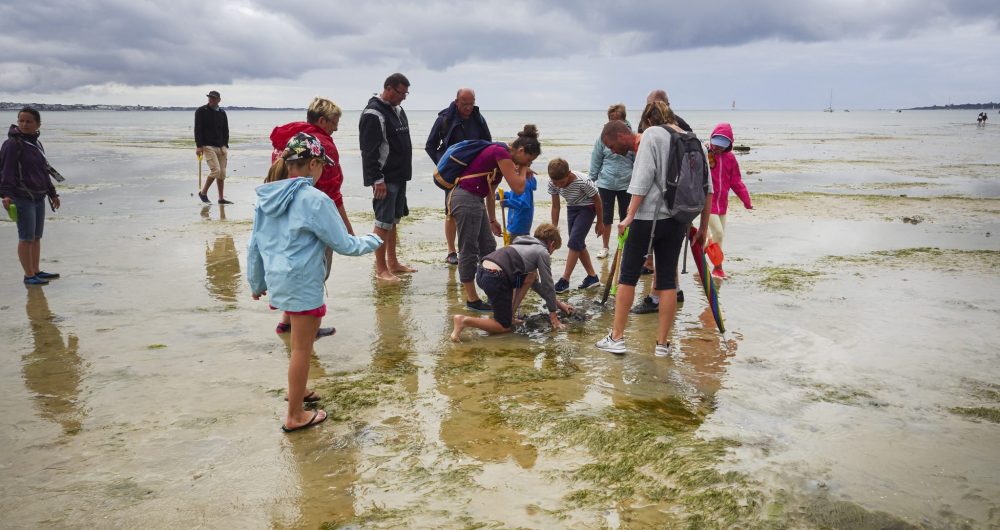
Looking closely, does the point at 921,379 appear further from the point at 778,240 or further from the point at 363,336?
the point at 778,240

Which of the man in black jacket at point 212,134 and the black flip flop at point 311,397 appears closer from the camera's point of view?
the black flip flop at point 311,397

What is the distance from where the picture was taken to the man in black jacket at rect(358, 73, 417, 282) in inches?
291

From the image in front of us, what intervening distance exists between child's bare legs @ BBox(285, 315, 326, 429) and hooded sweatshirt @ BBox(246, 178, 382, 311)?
12 cm

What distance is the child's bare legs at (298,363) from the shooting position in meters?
4.07

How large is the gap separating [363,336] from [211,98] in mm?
8973

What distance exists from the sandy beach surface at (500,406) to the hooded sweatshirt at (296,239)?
886 millimetres

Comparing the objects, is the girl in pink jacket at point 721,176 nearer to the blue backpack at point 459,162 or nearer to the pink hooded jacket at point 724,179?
the pink hooded jacket at point 724,179

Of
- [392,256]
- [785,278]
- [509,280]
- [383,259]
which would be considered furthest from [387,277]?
[785,278]

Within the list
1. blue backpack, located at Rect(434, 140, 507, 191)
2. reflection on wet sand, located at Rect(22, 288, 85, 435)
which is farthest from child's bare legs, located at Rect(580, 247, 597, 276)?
reflection on wet sand, located at Rect(22, 288, 85, 435)

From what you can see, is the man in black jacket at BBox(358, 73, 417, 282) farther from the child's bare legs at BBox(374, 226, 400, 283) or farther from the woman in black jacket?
the woman in black jacket

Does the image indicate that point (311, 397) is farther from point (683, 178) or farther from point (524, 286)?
point (683, 178)

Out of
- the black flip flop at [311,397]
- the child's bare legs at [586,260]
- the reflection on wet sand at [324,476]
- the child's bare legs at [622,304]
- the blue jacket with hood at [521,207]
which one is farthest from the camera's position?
the child's bare legs at [586,260]

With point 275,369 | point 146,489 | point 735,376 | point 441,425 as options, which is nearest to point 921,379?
point 735,376

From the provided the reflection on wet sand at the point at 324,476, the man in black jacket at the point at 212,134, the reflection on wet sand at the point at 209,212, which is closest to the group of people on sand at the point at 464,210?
the reflection on wet sand at the point at 324,476
